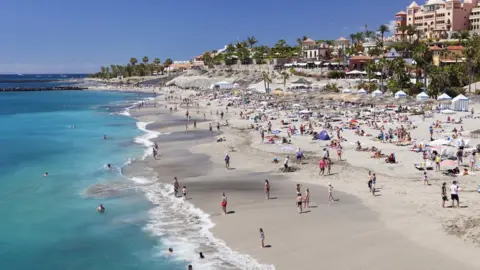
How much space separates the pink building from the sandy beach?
7777 cm

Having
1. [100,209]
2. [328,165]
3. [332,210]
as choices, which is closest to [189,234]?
[100,209]

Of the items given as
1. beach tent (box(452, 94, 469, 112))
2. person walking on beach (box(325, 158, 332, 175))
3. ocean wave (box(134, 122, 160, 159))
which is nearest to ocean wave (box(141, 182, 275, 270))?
person walking on beach (box(325, 158, 332, 175))

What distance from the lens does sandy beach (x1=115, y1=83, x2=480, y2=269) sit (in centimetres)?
1451

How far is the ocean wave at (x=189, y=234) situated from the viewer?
593 inches

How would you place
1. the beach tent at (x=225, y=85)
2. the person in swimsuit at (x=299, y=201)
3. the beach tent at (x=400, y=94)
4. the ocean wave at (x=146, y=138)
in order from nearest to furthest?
the person in swimsuit at (x=299, y=201) < the ocean wave at (x=146, y=138) < the beach tent at (x=400, y=94) < the beach tent at (x=225, y=85)

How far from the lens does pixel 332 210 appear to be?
63.2 feet

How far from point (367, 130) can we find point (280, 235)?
25862 millimetres

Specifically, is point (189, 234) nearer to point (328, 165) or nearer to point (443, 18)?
point (328, 165)

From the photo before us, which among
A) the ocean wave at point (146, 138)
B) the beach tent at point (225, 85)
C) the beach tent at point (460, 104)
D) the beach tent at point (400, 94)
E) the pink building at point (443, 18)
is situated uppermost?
the pink building at point (443, 18)

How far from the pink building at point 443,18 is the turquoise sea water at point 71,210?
83146mm

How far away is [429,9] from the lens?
107750mm

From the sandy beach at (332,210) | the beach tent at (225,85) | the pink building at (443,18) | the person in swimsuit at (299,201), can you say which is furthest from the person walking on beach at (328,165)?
the pink building at (443,18)

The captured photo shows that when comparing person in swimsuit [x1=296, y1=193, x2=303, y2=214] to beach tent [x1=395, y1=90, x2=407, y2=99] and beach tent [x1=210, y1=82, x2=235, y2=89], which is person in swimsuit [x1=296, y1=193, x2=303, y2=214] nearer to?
beach tent [x1=395, y1=90, x2=407, y2=99]

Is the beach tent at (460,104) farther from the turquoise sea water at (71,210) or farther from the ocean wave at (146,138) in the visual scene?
the turquoise sea water at (71,210)
